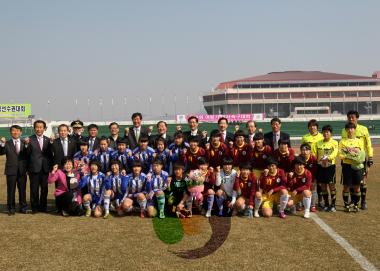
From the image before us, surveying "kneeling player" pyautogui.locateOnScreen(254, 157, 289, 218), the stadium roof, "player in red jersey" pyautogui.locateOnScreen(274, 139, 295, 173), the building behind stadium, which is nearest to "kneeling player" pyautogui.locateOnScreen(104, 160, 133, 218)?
"kneeling player" pyautogui.locateOnScreen(254, 157, 289, 218)

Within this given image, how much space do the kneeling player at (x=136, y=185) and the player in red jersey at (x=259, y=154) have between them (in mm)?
2101

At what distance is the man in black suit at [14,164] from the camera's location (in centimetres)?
724

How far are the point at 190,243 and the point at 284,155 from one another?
2861 millimetres

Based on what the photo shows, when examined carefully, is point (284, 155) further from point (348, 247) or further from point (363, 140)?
point (348, 247)

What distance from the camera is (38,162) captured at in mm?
7344

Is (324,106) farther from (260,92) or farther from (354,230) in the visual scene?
(354,230)

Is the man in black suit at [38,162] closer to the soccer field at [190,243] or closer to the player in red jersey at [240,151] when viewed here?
the soccer field at [190,243]

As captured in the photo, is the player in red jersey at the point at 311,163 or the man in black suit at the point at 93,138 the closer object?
the player in red jersey at the point at 311,163

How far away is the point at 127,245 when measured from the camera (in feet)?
17.1

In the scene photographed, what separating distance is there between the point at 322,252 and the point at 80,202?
431 centimetres

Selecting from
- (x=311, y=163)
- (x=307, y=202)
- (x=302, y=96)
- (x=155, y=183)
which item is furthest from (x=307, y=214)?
(x=302, y=96)

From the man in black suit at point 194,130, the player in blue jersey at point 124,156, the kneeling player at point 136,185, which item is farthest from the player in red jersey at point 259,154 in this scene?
the player in blue jersey at point 124,156

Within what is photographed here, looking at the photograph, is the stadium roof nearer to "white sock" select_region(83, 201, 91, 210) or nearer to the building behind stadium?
the building behind stadium

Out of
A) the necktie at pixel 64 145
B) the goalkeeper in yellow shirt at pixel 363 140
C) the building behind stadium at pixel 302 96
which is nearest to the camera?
the goalkeeper in yellow shirt at pixel 363 140
